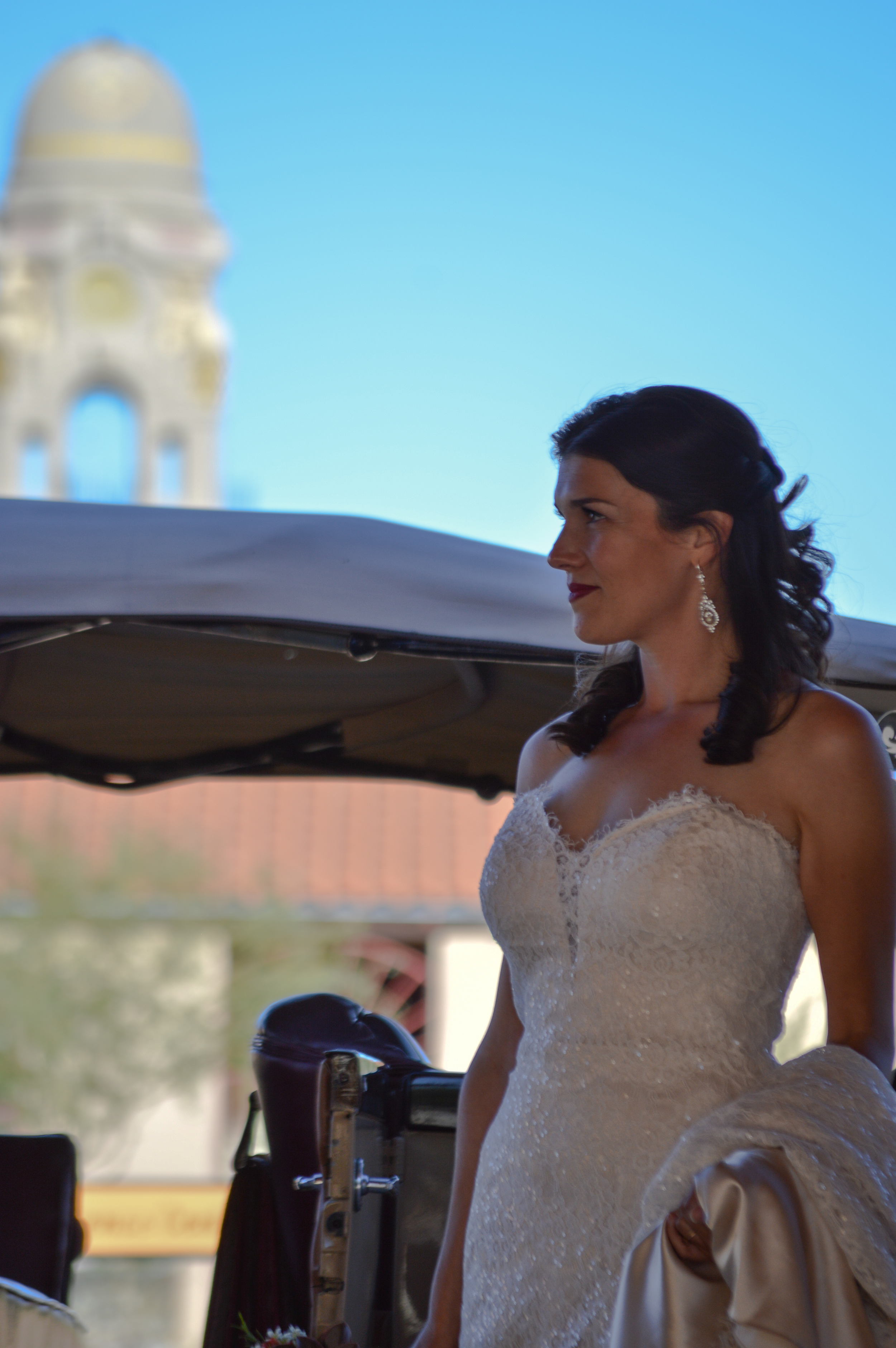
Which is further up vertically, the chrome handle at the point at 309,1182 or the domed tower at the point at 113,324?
the domed tower at the point at 113,324

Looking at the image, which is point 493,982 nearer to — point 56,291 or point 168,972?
point 168,972

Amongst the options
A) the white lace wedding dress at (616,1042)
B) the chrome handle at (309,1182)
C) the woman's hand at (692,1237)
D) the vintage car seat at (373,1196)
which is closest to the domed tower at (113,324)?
the vintage car seat at (373,1196)

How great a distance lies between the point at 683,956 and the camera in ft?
6.11

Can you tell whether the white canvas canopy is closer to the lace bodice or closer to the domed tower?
the lace bodice

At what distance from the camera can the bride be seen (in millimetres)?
1490

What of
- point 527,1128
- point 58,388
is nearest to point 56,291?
point 58,388

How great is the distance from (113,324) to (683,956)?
91.1 feet

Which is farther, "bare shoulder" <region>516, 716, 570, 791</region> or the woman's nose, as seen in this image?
"bare shoulder" <region>516, 716, 570, 791</region>

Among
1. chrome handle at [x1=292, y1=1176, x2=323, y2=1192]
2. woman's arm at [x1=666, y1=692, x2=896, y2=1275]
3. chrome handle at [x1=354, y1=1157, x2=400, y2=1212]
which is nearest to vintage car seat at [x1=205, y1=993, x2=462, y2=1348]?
chrome handle at [x1=354, y1=1157, x2=400, y2=1212]

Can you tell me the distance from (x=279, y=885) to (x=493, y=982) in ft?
7.61

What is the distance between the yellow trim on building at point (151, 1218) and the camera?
1347cm

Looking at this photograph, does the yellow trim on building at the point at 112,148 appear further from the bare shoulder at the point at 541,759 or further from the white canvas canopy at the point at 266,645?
the bare shoulder at the point at 541,759

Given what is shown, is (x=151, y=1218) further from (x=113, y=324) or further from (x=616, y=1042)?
(x=113, y=324)

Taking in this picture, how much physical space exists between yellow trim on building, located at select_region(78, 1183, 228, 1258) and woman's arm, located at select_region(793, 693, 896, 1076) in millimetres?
12491
